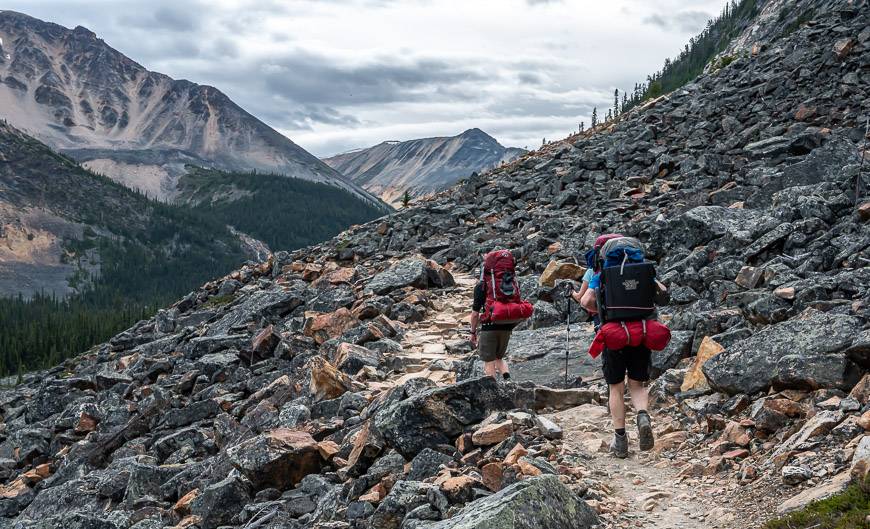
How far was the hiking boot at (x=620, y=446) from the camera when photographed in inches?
396

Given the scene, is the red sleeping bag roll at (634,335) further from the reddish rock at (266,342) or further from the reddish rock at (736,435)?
the reddish rock at (266,342)

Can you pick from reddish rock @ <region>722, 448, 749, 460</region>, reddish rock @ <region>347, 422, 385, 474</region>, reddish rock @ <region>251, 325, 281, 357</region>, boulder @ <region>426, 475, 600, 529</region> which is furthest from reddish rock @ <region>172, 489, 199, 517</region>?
reddish rock @ <region>722, 448, 749, 460</region>

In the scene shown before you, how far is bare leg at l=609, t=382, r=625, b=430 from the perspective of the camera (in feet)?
33.5

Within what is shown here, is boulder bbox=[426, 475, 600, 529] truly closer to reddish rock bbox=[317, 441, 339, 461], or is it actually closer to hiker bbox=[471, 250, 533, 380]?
reddish rock bbox=[317, 441, 339, 461]

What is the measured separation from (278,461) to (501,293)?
519cm

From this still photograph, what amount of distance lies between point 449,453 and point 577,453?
196 cm

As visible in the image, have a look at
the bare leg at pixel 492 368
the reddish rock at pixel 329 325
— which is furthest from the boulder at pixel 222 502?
the reddish rock at pixel 329 325

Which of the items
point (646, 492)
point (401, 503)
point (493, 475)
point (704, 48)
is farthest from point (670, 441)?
point (704, 48)

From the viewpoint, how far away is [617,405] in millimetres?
10258

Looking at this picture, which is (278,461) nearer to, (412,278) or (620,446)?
(620,446)

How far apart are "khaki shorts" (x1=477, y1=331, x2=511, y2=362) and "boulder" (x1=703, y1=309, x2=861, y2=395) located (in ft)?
13.4

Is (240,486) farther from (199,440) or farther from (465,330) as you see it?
Result: (465,330)

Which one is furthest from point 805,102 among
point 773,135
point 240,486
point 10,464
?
point 10,464

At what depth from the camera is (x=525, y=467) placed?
29.5 feet
